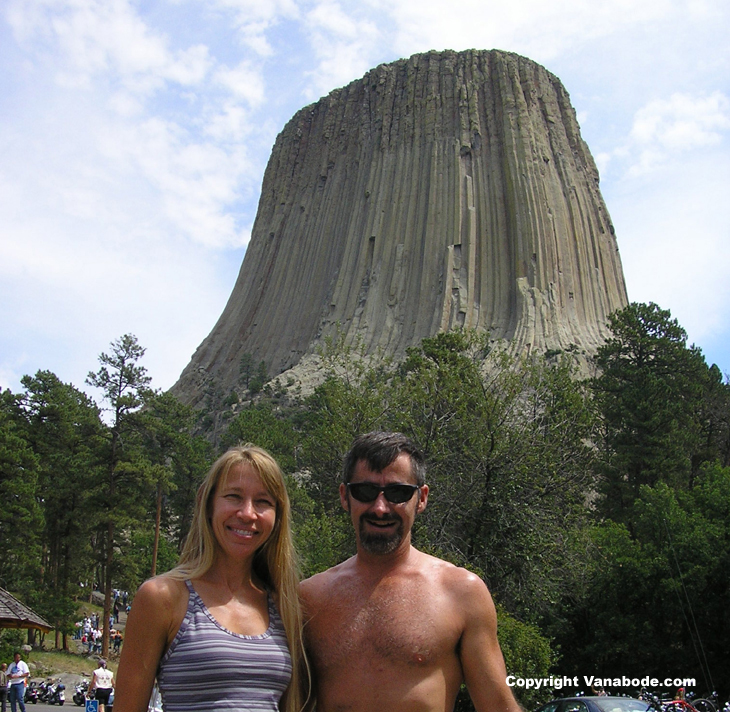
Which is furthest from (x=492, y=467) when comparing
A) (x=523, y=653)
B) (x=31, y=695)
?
(x=31, y=695)

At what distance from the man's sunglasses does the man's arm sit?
0.39 m

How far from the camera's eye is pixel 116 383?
97.1 ft

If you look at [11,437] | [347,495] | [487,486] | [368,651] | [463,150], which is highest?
[463,150]

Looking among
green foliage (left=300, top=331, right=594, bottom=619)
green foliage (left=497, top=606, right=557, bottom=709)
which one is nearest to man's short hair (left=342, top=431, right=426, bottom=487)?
green foliage (left=497, top=606, right=557, bottom=709)

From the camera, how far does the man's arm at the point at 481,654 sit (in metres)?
3.01

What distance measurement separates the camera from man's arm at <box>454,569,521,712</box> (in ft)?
9.88

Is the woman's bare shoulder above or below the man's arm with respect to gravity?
above

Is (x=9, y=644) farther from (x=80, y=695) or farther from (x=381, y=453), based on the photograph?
(x=381, y=453)

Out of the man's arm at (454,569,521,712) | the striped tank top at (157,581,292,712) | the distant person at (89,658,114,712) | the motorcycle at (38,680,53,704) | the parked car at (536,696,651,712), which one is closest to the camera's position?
the striped tank top at (157,581,292,712)

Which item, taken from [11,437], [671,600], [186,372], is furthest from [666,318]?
[186,372]

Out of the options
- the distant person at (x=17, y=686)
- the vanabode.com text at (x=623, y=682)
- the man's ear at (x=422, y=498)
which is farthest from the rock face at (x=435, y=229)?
the man's ear at (x=422, y=498)

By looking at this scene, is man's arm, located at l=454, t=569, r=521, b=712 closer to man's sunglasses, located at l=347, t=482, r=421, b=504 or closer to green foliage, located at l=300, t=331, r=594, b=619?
man's sunglasses, located at l=347, t=482, r=421, b=504

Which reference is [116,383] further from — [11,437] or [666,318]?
[666,318]

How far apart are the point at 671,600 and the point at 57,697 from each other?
14.2 m
